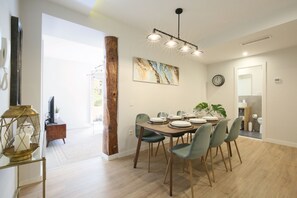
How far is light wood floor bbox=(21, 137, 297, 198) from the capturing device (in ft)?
6.15

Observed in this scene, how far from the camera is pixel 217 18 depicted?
9.36 feet

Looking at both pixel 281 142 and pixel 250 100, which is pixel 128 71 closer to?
pixel 281 142

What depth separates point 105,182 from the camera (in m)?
2.12

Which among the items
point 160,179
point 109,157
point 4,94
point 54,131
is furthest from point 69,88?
point 160,179

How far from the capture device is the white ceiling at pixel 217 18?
241cm

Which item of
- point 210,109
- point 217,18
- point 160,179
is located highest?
point 217,18

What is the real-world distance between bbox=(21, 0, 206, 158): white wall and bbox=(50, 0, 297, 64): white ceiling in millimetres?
197

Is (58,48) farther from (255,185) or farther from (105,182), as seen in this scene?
(255,185)

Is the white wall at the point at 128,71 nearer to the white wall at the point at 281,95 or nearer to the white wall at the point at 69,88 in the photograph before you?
the white wall at the point at 281,95

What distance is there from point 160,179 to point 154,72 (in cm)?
239

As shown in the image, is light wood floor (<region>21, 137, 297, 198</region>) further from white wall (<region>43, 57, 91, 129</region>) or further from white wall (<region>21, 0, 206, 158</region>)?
white wall (<region>43, 57, 91, 129</region>)

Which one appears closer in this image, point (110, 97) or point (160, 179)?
point (160, 179)

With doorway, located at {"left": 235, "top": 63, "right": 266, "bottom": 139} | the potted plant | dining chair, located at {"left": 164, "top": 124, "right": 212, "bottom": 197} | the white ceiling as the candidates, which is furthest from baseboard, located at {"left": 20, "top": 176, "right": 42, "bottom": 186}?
doorway, located at {"left": 235, "top": 63, "right": 266, "bottom": 139}

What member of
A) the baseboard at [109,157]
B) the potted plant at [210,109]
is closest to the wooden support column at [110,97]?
the baseboard at [109,157]
